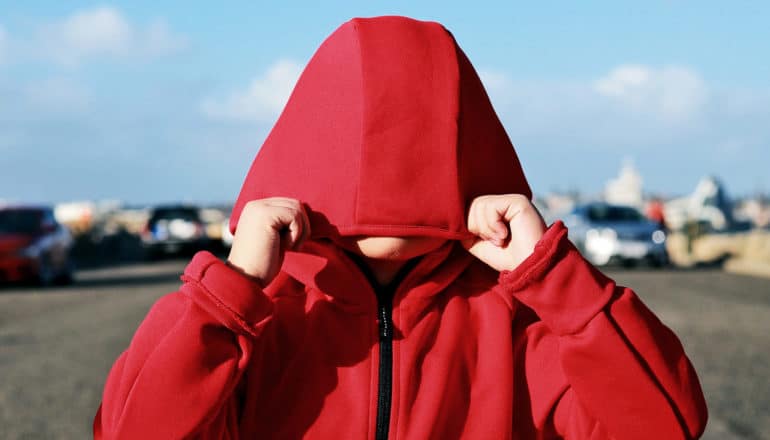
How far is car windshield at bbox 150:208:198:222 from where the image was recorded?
28.1m

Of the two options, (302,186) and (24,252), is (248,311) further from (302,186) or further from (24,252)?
(24,252)

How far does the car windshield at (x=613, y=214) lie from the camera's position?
69.9ft

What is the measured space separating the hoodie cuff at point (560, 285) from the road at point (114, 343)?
13.5 ft

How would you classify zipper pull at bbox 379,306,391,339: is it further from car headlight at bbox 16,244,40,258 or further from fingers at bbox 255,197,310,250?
car headlight at bbox 16,244,40,258

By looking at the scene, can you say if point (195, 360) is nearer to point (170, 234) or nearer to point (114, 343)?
point (114, 343)

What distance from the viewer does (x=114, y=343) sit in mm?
9469

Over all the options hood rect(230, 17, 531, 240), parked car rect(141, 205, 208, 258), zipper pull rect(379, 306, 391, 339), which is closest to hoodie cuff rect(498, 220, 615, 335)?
hood rect(230, 17, 531, 240)

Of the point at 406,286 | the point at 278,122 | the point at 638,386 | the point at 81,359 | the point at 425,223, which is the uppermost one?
the point at 278,122

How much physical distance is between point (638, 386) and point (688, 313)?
10310 millimetres

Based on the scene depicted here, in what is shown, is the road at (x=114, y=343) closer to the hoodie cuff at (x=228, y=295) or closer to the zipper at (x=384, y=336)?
the zipper at (x=384, y=336)

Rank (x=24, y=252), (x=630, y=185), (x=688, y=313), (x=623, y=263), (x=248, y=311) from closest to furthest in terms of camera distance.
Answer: (x=248, y=311), (x=688, y=313), (x=24, y=252), (x=623, y=263), (x=630, y=185)

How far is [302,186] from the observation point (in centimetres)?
197

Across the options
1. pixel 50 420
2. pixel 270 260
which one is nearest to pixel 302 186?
pixel 270 260

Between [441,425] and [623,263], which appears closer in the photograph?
[441,425]
